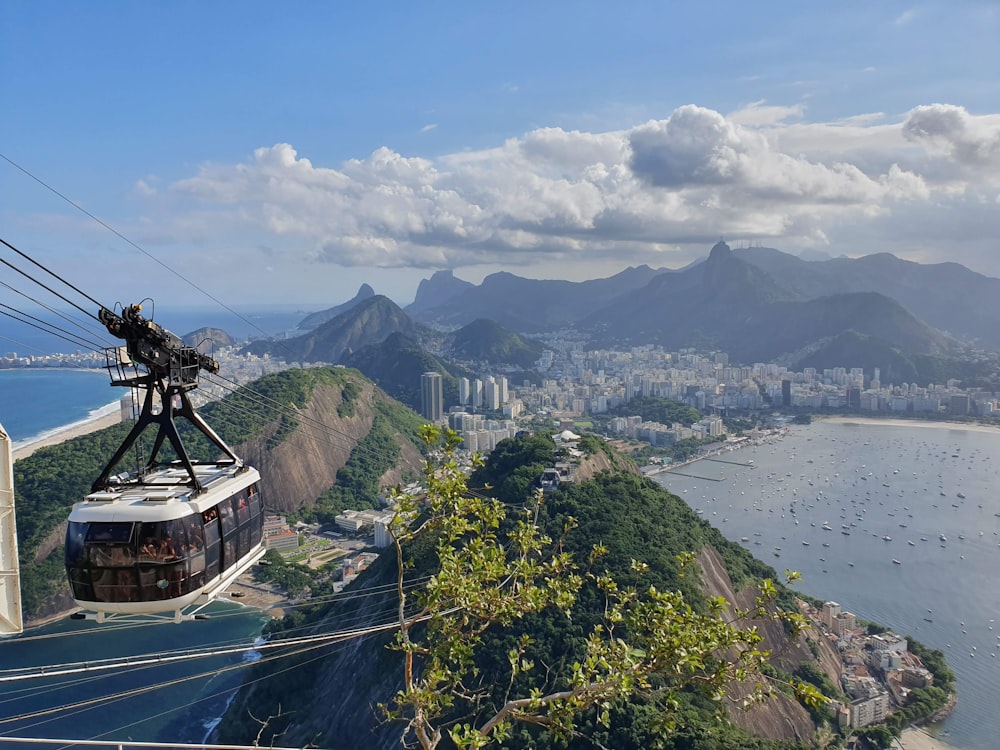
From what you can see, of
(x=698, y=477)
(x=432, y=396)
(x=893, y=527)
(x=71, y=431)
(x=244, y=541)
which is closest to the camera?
(x=244, y=541)

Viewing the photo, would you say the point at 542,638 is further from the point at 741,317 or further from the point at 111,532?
the point at 741,317

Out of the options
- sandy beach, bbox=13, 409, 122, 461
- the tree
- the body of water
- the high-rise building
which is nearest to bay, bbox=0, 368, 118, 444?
sandy beach, bbox=13, 409, 122, 461

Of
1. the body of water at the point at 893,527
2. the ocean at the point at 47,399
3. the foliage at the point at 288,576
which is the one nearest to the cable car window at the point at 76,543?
the body of water at the point at 893,527

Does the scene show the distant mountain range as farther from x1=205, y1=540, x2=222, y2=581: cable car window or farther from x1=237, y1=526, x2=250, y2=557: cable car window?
x1=205, y1=540, x2=222, y2=581: cable car window

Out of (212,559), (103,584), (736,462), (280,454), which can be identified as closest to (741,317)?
(736,462)

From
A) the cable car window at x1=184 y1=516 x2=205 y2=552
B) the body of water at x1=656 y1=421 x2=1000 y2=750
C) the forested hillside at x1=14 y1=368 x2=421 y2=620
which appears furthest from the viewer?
the forested hillside at x1=14 y1=368 x2=421 y2=620

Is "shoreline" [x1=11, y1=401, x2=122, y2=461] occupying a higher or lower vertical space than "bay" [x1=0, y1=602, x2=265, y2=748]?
higher

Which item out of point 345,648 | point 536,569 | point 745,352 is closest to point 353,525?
point 345,648
